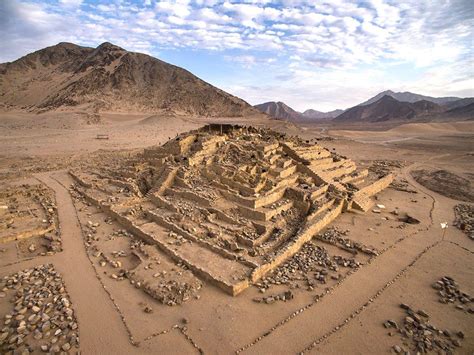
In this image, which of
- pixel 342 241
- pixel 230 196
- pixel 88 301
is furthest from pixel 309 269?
pixel 88 301

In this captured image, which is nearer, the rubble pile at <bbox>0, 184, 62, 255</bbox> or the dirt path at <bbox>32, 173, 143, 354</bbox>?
the dirt path at <bbox>32, 173, 143, 354</bbox>

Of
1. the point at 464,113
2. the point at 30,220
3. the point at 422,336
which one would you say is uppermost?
the point at 464,113

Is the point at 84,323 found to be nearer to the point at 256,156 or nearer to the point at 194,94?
the point at 256,156

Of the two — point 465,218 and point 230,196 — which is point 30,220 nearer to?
point 230,196

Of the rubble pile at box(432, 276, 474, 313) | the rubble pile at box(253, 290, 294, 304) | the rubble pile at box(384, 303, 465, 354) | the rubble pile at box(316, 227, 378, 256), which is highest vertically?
the rubble pile at box(316, 227, 378, 256)

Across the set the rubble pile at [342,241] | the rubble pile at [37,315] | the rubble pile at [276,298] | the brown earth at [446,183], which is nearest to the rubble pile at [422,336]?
the rubble pile at [276,298]

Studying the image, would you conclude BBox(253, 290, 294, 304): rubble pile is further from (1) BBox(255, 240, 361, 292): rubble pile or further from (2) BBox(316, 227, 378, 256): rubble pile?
(2) BBox(316, 227, 378, 256): rubble pile

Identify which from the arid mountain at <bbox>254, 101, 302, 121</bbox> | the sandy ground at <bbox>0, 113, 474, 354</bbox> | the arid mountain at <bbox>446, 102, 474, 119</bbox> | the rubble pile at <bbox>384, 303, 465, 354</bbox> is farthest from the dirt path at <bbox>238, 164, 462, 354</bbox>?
the arid mountain at <bbox>254, 101, 302, 121</bbox>
